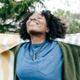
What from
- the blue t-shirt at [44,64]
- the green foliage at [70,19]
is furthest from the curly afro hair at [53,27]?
the green foliage at [70,19]

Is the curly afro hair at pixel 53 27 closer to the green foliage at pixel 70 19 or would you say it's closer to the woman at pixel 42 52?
the woman at pixel 42 52

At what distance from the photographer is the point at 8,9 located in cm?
424

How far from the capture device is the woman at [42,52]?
1.05m

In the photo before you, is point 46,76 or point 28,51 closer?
point 46,76

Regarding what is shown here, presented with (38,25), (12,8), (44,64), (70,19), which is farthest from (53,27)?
(70,19)

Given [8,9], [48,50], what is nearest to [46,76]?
[48,50]

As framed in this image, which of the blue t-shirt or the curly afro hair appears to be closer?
the blue t-shirt

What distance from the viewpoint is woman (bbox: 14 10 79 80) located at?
3.43ft

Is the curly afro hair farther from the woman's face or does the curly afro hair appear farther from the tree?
the tree

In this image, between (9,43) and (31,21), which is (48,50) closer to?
(31,21)

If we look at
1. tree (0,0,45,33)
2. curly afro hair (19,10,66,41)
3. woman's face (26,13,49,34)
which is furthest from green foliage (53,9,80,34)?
woman's face (26,13,49,34)

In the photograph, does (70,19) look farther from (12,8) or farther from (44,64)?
(44,64)

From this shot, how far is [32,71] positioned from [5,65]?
2.56 ft

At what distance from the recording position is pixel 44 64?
105 centimetres
